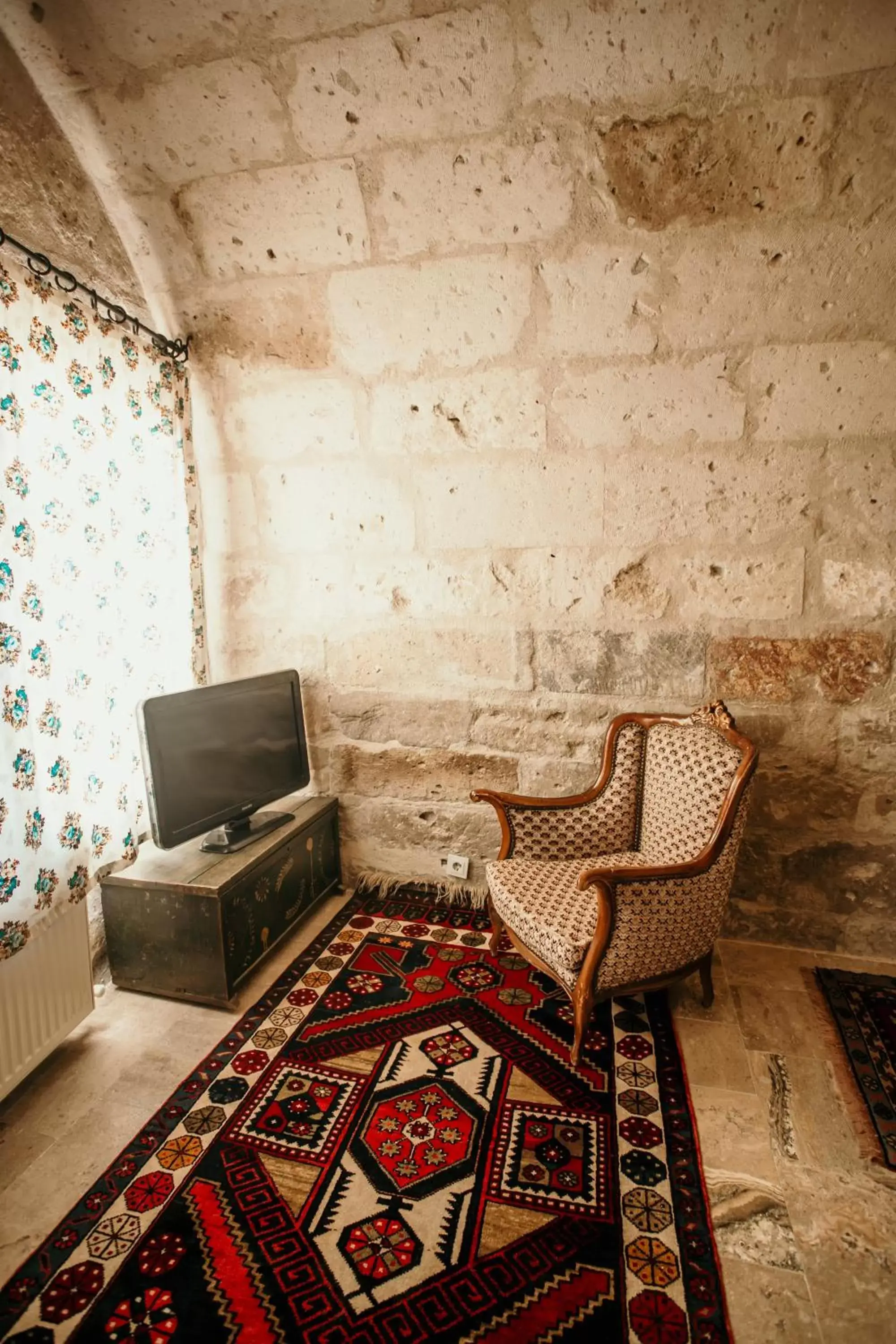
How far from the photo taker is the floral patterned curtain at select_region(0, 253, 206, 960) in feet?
6.59

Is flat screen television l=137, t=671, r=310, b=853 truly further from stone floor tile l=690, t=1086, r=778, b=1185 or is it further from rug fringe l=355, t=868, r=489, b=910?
stone floor tile l=690, t=1086, r=778, b=1185

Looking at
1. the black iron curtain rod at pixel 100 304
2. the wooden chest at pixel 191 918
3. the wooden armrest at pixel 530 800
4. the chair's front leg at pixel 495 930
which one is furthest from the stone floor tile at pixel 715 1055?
the black iron curtain rod at pixel 100 304

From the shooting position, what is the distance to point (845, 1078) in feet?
6.96

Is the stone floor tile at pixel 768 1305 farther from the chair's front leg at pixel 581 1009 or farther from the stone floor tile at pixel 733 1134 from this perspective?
the chair's front leg at pixel 581 1009

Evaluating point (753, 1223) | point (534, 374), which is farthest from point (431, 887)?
point (534, 374)

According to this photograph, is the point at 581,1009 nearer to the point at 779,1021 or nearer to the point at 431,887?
the point at 779,1021

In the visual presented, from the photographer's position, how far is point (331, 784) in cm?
327

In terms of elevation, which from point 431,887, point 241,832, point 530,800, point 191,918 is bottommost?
point 431,887

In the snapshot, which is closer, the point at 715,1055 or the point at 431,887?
the point at 715,1055

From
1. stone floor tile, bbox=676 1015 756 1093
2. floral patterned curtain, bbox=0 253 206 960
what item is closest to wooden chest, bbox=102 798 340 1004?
floral patterned curtain, bbox=0 253 206 960

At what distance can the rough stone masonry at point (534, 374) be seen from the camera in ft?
7.29

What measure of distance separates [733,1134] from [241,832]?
6.10 ft

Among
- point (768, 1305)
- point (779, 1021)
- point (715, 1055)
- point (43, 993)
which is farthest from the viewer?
point (779, 1021)

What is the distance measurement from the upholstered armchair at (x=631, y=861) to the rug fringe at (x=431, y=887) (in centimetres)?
34
